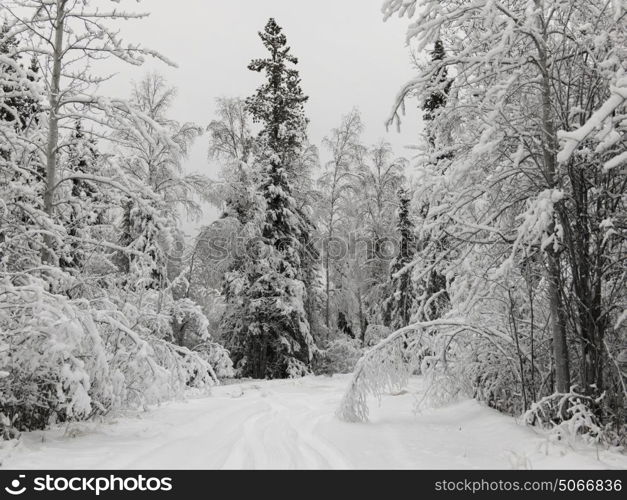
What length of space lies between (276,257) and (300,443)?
12996 mm

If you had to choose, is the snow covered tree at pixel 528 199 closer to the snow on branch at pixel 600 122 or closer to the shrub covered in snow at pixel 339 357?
the snow on branch at pixel 600 122

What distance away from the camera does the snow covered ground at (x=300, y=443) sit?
13.9 ft

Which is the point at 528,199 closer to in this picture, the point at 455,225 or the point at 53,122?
the point at 455,225

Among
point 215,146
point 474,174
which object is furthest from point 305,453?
point 215,146

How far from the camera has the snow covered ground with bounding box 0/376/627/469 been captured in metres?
4.23

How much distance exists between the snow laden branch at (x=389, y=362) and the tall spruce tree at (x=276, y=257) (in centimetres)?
1061

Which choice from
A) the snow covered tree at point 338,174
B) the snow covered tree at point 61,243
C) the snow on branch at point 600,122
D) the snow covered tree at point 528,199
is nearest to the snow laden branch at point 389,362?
the snow covered tree at point 528,199

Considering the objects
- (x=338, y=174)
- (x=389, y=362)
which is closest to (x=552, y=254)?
(x=389, y=362)

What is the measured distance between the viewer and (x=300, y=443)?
16.7ft

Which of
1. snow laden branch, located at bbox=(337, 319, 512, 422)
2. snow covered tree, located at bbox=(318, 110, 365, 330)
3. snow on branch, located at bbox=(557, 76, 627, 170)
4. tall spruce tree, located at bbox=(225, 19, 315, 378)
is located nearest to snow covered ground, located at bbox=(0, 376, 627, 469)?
snow laden branch, located at bbox=(337, 319, 512, 422)

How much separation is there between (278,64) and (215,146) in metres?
4.27

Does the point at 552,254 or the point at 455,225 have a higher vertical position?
the point at 455,225

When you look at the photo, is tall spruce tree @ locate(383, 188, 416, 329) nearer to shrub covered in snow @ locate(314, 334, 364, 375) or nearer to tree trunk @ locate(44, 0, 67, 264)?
shrub covered in snow @ locate(314, 334, 364, 375)

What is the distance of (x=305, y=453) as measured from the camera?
15.2ft
